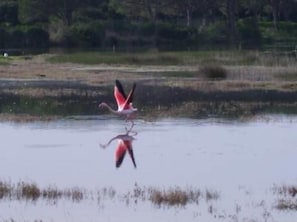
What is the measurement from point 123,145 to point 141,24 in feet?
208

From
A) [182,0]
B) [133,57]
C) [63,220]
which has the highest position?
[182,0]

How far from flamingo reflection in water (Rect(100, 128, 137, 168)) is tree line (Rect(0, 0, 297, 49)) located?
50.2 m

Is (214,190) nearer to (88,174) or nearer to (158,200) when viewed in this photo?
(158,200)

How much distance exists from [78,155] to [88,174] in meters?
2.25

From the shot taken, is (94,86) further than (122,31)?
No

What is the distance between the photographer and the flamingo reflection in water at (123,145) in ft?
65.3

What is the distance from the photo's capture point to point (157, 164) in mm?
19094

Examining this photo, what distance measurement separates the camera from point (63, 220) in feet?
45.4

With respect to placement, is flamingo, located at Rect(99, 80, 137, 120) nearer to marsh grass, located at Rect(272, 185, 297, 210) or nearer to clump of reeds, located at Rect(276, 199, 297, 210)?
marsh grass, located at Rect(272, 185, 297, 210)

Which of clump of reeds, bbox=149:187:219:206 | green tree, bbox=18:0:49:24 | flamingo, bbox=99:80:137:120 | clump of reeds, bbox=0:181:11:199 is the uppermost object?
green tree, bbox=18:0:49:24

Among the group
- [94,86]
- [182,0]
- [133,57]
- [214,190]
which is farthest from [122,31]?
[214,190]

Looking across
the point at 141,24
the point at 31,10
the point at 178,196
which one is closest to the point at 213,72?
the point at 178,196

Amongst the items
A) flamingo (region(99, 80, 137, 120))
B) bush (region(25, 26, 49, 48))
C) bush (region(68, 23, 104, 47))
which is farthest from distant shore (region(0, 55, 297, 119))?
bush (region(25, 26, 49, 48))

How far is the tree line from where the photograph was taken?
8050 centimetres
